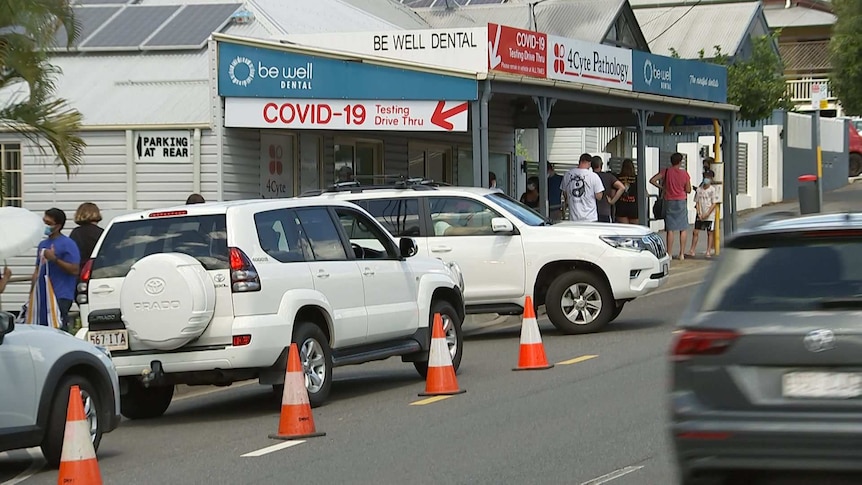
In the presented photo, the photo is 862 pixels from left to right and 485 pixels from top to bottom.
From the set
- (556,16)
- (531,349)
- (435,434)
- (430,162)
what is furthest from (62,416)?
(556,16)

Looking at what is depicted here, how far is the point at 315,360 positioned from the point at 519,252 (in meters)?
5.39

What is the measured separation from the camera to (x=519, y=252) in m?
17.1

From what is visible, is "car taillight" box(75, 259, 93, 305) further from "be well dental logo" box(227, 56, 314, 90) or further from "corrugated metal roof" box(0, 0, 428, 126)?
"corrugated metal roof" box(0, 0, 428, 126)

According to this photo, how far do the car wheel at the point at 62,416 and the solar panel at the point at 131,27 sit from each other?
42.8 ft

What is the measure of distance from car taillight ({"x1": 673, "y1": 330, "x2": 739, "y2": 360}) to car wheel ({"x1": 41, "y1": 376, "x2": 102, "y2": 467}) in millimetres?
4559

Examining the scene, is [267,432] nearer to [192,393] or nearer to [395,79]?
Result: [192,393]

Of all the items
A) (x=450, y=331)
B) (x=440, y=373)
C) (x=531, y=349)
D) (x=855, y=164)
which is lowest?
(x=440, y=373)

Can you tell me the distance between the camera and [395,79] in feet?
66.5

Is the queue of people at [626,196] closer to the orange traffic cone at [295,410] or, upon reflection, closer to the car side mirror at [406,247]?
the car side mirror at [406,247]

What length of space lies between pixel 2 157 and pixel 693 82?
43.5ft

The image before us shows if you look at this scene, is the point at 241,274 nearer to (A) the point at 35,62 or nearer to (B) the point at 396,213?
(A) the point at 35,62

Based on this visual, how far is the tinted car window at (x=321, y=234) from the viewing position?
12.5m

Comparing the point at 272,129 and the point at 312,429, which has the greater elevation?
the point at 272,129

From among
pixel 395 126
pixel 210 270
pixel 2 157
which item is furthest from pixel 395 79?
pixel 210 270
